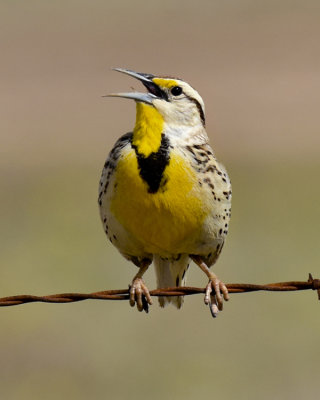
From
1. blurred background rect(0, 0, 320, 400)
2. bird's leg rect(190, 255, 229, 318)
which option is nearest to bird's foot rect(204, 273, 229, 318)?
bird's leg rect(190, 255, 229, 318)

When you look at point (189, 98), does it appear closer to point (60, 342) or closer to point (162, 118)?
point (162, 118)

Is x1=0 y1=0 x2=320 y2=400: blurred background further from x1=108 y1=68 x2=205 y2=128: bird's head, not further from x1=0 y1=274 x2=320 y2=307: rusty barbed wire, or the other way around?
x1=0 y1=274 x2=320 y2=307: rusty barbed wire

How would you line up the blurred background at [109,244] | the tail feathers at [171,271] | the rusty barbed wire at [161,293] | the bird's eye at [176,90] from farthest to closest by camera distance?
the blurred background at [109,244], the tail feathers at [171,271], the bird's eye at [176,90], the rusty barbed wire at [161,293]

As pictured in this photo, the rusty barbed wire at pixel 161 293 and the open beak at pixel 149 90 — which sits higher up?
the open beak at pixel 149 90

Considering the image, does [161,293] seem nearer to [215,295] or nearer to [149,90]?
[215,295]

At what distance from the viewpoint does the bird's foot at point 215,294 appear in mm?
4801

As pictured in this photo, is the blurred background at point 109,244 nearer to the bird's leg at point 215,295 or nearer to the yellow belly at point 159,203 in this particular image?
the bird's leg at point 215,295

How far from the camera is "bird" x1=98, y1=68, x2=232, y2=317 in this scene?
4570mm

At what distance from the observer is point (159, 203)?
15.0ft

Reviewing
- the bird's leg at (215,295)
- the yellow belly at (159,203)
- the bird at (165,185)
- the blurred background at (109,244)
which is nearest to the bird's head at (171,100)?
the bird at (165,185)

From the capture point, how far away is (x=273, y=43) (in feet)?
65.3

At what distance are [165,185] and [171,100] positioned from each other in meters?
0.44

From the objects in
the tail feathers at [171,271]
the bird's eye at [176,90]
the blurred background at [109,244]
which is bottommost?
the blurred background at [109,244]

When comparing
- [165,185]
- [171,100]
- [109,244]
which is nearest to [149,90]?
[171,100]
